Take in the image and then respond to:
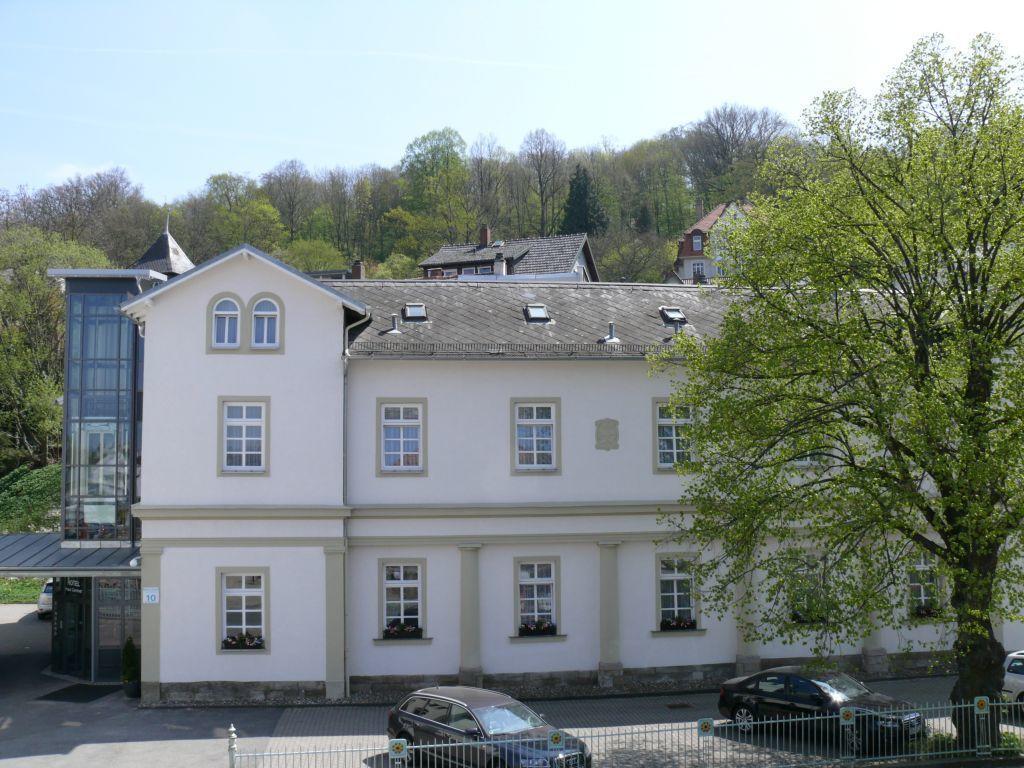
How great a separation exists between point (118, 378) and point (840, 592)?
1658 centimetres

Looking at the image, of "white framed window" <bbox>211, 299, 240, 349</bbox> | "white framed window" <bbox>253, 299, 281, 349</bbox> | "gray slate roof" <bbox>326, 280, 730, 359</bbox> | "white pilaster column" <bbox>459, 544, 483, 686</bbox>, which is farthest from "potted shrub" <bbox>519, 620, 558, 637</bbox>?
"white framed window" <bbox>211, 299, 240, 349</bbox>

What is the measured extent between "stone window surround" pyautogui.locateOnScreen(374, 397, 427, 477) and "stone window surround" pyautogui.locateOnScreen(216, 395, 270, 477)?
229cm

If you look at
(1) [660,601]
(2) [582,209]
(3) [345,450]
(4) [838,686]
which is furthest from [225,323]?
(2) [582,209]

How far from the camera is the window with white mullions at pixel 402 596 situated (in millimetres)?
21453

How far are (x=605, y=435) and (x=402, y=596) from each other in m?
5.66

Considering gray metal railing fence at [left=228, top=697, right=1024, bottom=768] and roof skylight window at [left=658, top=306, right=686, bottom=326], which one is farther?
roof skylight window at [left=658, top=306, right=686, bottom=326]

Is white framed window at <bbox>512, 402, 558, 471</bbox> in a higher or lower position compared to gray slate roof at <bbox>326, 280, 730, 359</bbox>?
lower

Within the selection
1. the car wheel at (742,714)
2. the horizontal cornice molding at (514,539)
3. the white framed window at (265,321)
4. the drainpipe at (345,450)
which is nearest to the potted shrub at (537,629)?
the horizontal cornice molding at (514,539)

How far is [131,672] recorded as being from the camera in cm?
2109

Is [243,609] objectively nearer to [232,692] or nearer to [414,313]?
[232,692]

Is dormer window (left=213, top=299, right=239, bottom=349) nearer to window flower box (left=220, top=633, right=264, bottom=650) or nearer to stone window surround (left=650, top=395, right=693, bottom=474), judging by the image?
window flower box (left=220, top=633, right=264, bottom=650)

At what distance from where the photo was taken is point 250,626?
2081 centimetres

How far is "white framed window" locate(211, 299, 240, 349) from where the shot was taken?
2127cm

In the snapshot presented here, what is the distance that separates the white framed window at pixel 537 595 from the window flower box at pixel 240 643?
18.2 ft
